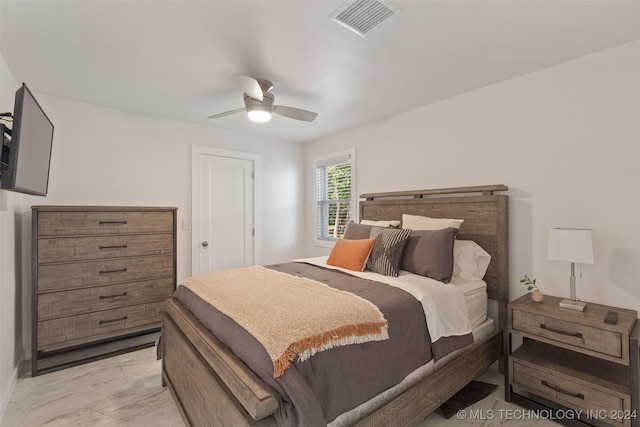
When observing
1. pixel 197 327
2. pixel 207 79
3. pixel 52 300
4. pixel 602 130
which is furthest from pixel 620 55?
pixel 52 300

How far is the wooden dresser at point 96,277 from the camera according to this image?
253 cm

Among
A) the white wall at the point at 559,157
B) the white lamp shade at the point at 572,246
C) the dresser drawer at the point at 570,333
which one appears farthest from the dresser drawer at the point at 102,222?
the white lamp shade at the point at 572,246

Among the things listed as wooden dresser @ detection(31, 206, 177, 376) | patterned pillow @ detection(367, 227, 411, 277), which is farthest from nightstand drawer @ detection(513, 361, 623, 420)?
wooden dresser @ detection(31, 206, 177, 376)

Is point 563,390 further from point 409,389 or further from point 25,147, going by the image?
point 25,147

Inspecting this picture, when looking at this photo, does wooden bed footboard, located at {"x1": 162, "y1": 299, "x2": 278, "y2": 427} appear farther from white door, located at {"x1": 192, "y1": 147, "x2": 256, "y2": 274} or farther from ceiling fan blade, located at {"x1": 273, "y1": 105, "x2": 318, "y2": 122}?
ceiling fan blade, located at {"x1": 273, "y1": 105, "x2": 318, "y2": 122}

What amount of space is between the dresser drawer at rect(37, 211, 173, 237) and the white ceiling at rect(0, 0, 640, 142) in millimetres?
1139

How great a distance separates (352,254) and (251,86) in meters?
1.57

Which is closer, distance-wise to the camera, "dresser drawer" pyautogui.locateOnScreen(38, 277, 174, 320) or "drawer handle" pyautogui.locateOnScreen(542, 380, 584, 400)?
"drawer handle" pyautogui.locateOnScreen(542, 380, 584, 400)

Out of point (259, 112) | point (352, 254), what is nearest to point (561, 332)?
point (352, 254)

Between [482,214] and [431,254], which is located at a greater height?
[482,214]

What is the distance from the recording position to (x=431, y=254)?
234 cm

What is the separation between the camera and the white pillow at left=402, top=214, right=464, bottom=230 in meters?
2.65

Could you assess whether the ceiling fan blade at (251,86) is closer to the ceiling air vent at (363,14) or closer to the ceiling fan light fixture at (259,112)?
the ceiling fan light fixture at (259,112)

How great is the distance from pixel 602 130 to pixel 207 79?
3.01 m
